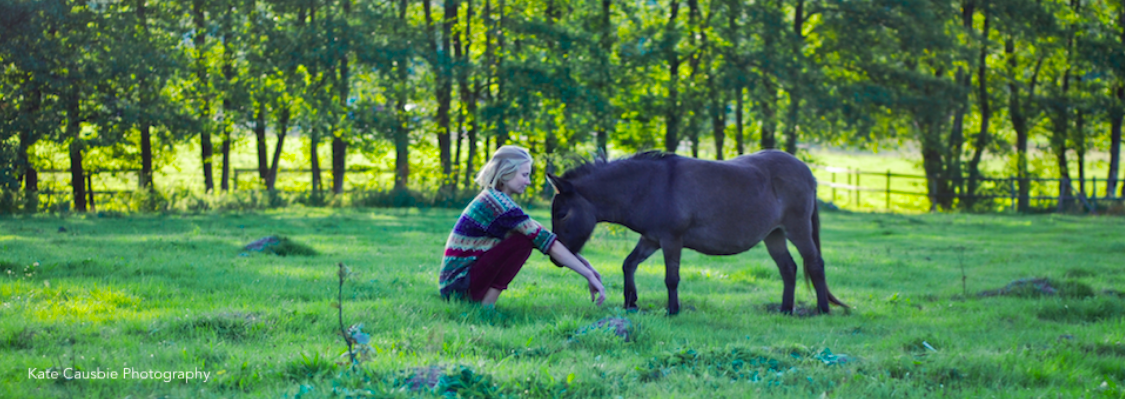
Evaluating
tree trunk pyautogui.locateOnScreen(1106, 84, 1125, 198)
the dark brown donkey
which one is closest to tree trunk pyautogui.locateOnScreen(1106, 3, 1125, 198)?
tree trunk pyautogui.locateOnScreen(1106, 84, 1125, 198)

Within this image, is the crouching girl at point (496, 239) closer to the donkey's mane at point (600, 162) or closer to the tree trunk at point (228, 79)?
the donkey's mane at point (600, 162)

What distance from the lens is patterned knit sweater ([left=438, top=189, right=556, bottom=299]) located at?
18.2 feet

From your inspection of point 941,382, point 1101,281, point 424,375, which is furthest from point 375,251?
point 1101,281

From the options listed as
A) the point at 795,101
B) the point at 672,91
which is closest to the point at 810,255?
the point at 795,101

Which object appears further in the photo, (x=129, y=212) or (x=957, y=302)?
(x=129, y=212)

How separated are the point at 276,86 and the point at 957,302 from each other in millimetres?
19031

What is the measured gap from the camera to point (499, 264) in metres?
5.76

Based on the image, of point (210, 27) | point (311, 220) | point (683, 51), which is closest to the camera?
point (311, 220)

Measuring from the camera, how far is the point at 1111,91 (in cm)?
2825

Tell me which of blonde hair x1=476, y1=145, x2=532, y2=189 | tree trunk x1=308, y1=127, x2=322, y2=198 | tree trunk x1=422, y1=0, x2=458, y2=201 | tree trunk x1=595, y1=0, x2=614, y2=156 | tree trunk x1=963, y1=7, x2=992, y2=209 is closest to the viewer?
blonde hair x1=476, y1=145, x2=532, y2=189

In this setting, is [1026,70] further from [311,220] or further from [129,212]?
[129,212]

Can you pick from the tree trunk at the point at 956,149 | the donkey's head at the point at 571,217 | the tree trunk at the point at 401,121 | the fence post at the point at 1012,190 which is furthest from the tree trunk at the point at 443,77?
the fence post at the point at 1012,190

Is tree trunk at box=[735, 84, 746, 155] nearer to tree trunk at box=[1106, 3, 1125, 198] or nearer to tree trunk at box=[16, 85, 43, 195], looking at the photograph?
tree trunk at box=[1106, 3, 1125, 198]

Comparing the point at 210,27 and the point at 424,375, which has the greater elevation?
the point at 210,27
